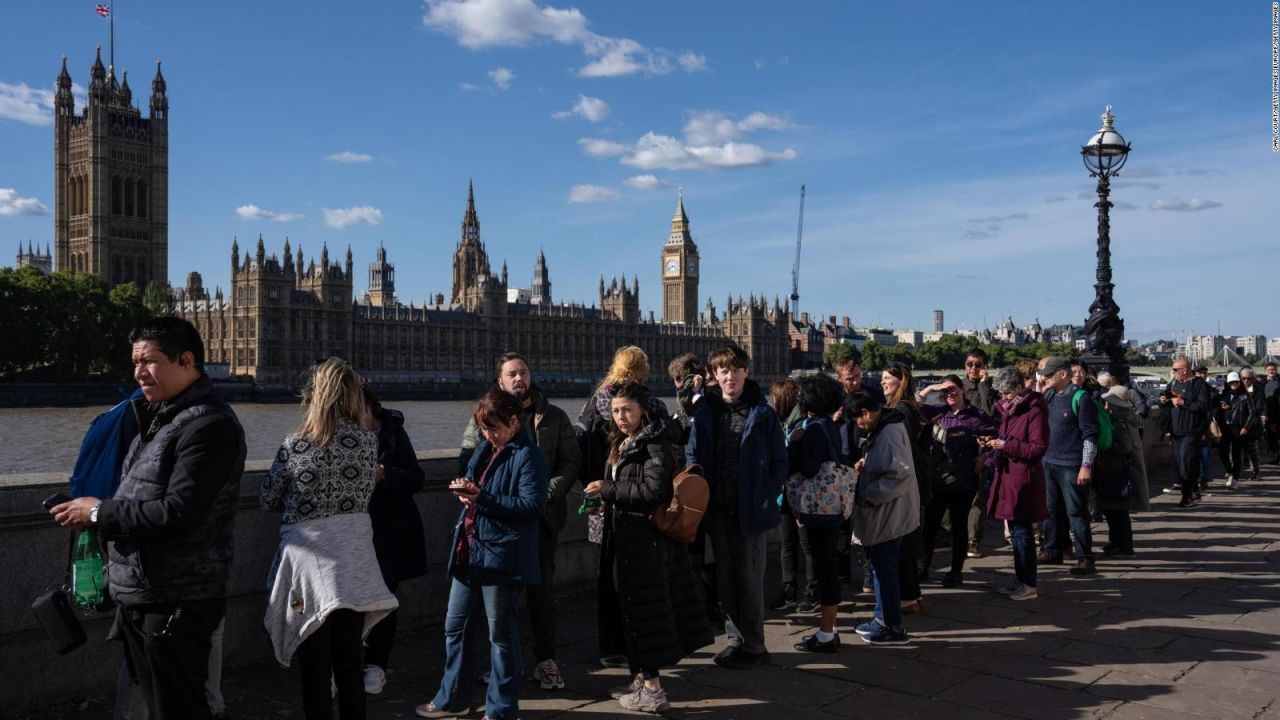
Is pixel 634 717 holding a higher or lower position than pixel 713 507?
lower

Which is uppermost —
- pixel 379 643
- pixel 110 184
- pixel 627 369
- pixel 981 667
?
pixel 110 184

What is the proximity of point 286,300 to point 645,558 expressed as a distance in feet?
268

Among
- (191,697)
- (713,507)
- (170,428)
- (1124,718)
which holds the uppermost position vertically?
(170,428)

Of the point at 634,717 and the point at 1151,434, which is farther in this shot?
the point at 1151,434

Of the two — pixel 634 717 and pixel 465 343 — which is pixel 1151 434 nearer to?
pixel 634 717

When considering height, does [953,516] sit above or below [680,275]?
below

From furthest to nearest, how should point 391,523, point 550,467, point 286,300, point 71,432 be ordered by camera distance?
point 286,300 → point 71,432 → point 550,467 → point 391,523

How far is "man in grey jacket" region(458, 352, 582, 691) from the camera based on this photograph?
4.49 m

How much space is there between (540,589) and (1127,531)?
16.5 feet

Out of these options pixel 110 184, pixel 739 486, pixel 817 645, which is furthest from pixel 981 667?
pixel 110 184

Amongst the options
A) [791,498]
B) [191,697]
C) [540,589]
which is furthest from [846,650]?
[191,697]

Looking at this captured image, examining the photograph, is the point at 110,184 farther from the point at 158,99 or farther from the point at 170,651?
the point at 170,651

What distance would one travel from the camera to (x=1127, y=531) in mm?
7727

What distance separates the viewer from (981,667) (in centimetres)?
485
